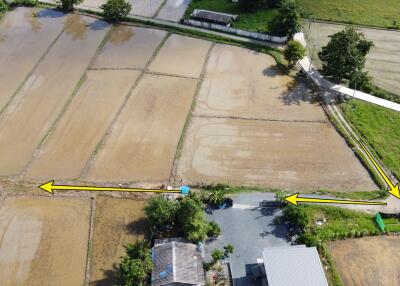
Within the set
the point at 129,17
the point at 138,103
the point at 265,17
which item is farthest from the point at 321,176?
the point at 129,17

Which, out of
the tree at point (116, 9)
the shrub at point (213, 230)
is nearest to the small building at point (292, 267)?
the shrub at point (213, 230)

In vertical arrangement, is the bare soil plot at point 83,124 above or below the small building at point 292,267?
above

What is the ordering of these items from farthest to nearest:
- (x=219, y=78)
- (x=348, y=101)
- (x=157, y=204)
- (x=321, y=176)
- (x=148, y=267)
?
(x=219, y=78), (x=348, y=101), (x=321, y=176), (x=157, y=204), (x=148, y=267)

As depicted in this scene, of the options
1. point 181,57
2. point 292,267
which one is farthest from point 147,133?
point 292,267

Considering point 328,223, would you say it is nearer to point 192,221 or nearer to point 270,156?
point 270,156

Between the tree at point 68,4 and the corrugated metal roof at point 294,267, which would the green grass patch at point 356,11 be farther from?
the corrugated metal roof at point 294,267

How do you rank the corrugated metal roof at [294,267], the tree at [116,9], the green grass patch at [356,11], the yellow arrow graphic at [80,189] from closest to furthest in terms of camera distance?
the corrugated metal roof at [294,267] → the yellow arrow graphic at [80,189] → the green grass patch at [356,11] → the tree at [116,9]

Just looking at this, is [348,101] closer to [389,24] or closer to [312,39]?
[312,39]
